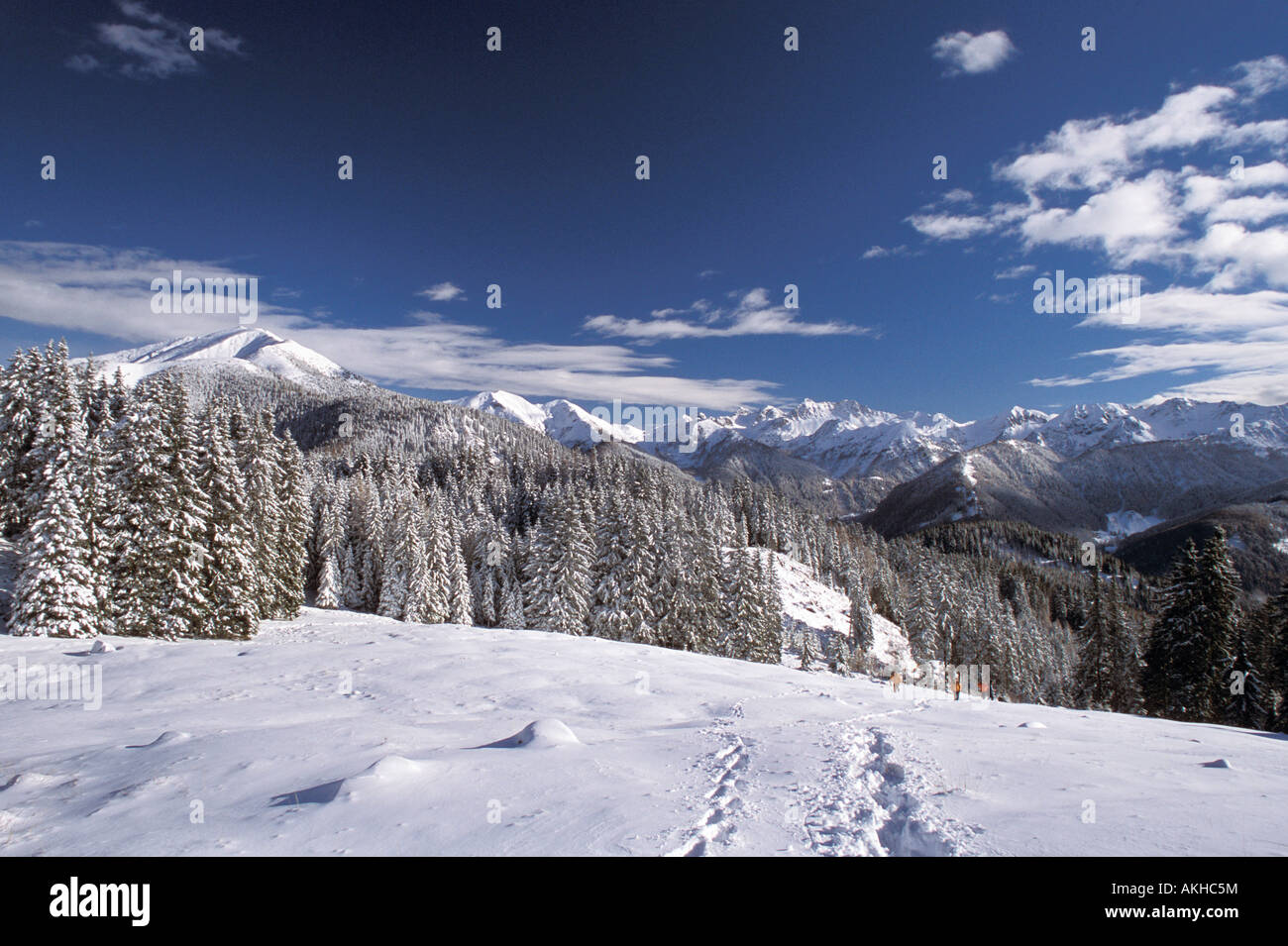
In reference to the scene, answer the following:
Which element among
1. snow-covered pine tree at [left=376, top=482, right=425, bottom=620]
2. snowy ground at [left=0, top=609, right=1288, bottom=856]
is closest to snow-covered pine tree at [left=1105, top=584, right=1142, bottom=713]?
snowy ground at [left=0, top=609, right=1288, bottom=856]

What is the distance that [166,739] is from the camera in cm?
934

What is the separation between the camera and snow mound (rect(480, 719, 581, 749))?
29.4 feet

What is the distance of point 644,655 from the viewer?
22859mm

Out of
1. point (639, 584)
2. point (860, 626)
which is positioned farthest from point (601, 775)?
point (860, 626)

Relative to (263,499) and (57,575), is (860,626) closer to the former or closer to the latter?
(263,499)

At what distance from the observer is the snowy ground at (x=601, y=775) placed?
552 cm

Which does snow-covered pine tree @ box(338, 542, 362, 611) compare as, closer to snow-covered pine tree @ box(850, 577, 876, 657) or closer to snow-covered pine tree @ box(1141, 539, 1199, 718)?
snow-covered pine tree @ box(850, 577, 876, 657)

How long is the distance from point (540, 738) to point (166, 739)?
631 centimetres

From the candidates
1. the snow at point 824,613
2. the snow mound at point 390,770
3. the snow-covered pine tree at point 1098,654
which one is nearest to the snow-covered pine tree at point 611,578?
the snow mound at point 390,770

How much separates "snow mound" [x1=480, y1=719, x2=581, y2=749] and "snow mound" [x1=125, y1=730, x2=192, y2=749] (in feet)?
16.7

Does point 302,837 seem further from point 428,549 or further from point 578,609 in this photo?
point 428,549

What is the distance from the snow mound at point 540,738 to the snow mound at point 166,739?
5102 millimetres

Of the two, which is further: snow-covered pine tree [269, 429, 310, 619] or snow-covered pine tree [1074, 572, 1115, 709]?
snow-covered pine tree [1074, 572, 1115, 709]
